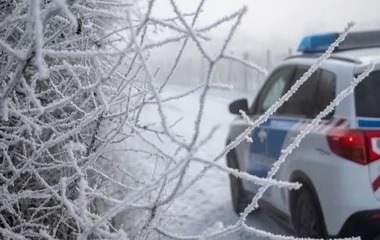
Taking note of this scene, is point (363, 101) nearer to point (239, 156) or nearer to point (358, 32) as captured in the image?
point (358, 32)

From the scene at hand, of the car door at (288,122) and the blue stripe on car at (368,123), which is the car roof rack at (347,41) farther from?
the blue stripe on car at (368,123)

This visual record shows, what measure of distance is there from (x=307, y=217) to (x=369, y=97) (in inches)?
39.0

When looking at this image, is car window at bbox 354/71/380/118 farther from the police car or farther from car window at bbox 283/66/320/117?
car window at bbox 283/66/320/117

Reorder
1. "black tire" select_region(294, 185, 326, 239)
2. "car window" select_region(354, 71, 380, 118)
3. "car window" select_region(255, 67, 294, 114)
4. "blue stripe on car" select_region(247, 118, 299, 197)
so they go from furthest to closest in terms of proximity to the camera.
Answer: "car window" select_region(255, 67, 294, 114) < "blue stripe on car" select_region(247, 118, 299, 197) < "black tire" select_region(294, 185, 326, 239) < "car window" select_region(354, 71, 380, 118)

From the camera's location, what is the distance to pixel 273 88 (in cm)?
531

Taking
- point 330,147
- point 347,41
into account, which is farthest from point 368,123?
point 347,41

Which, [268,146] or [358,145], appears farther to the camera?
[268,146]

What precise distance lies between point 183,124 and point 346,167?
1189 cm

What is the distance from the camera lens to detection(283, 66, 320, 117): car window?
4121 millimetres

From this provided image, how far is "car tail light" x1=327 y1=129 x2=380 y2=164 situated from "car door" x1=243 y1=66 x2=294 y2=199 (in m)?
1.30

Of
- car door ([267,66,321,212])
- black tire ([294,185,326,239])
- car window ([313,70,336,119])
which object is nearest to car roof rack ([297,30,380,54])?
car door ([267,66,321,212])

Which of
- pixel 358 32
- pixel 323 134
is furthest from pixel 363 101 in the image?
pixel 358 32

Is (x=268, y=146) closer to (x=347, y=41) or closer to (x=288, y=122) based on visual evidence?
(x=288, y=122)

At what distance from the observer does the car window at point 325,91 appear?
3795 mm
